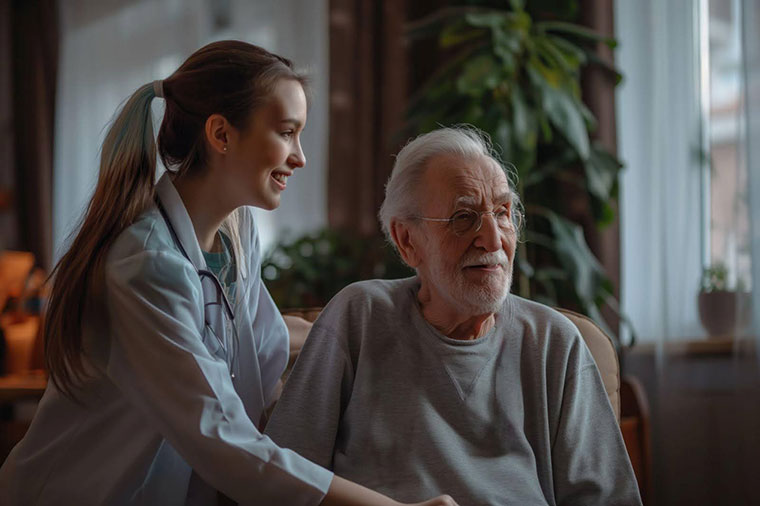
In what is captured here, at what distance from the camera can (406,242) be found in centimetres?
162

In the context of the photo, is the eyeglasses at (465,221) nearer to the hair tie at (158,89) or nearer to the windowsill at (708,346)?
the hair tie at (158,89)

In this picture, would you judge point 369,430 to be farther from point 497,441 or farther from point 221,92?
point 221,92

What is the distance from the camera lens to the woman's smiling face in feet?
4.53

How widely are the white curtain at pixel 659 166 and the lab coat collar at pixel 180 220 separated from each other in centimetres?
178

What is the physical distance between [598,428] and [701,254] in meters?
1.46

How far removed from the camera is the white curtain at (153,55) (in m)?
4.11

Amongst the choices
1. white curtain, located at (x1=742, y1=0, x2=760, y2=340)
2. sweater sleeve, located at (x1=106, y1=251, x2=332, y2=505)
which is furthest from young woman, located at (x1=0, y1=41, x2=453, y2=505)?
white curtain, located at (x1=742, y1=0, x2=760, y2=340)

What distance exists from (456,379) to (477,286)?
176 millimetres

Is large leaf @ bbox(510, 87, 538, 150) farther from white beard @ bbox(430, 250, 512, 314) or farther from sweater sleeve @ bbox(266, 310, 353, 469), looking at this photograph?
sweater sleeve @ bbox(266, 310, 353, 469)

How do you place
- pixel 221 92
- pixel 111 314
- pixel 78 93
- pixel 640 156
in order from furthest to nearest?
pixel 78 93 → pixel 640 156 → pixel 221 92 → pixel 111 314

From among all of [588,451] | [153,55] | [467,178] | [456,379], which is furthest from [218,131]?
[153,55]

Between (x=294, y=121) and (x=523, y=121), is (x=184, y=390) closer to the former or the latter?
(x=294, y=121)

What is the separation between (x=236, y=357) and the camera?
1.52m

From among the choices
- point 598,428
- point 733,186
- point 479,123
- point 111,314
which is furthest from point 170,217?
point 733,186
